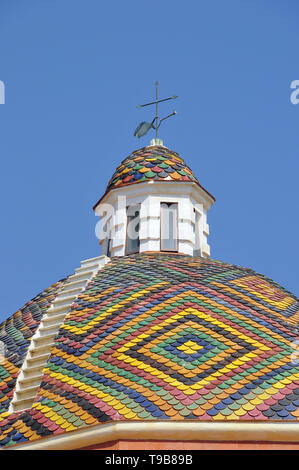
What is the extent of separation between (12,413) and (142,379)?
5.69 ft

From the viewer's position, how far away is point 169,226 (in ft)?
56.4

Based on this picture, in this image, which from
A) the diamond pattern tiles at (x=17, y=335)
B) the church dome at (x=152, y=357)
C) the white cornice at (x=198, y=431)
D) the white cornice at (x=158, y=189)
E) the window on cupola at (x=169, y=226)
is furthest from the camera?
the white cornice at (x=158, y=189)

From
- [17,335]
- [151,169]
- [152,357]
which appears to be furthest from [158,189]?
[152,357]

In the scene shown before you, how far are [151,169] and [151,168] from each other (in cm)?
2

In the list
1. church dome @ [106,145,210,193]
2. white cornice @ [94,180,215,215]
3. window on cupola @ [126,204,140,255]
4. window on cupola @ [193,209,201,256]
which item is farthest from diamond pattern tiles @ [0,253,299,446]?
church dome @ [106,145,210,193]

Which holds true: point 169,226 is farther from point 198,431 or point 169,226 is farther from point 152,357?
point 198,431

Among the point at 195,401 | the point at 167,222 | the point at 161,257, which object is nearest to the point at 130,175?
the point at 167,222

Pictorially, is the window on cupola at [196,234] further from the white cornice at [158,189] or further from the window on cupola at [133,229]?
the window on cupola at [133,229]

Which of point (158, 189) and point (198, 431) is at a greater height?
point (158, 189)

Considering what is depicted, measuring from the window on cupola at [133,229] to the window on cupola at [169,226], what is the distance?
0.42m

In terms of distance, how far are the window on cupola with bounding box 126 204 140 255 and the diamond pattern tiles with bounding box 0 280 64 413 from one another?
1885 mm

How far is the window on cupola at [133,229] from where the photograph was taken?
17062mm

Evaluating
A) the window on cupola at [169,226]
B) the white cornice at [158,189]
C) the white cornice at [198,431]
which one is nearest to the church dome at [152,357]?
the white cornice at [198,431]

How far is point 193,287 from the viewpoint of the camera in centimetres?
1380
